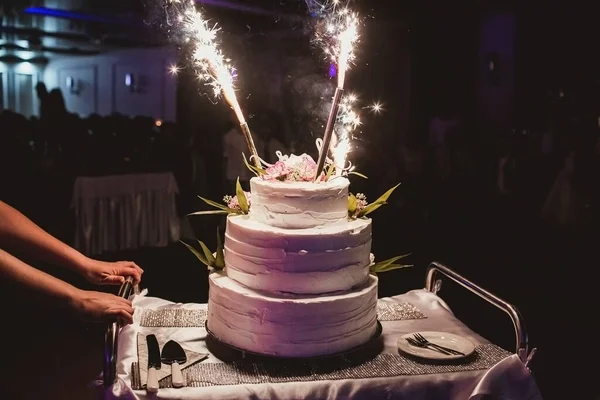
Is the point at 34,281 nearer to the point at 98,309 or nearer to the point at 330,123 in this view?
the point at 98,309

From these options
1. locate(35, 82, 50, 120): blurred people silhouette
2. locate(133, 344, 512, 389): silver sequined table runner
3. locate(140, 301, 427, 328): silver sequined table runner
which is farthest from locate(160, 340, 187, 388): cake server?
locate(35, 82, 50, 120): blurred people silhouette

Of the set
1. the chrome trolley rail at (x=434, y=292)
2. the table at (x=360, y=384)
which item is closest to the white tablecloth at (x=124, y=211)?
the chrome trolley rail at (x=434, y=292)

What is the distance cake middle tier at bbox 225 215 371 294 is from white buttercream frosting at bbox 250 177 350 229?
0.03 meters

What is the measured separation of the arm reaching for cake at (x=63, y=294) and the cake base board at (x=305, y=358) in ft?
1.17

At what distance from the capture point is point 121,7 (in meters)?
12.3

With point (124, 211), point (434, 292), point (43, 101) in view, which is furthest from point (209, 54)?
point (43, 101)

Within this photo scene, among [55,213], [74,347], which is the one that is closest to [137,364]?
[74,347]

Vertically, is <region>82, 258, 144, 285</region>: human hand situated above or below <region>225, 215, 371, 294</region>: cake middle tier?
below

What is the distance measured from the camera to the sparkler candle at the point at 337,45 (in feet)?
7.13

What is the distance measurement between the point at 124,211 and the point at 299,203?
5341mm

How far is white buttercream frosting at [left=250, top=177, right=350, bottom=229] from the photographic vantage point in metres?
2.18

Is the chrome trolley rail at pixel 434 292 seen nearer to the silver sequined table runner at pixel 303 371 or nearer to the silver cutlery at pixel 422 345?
the silver sequined table runner at pixel 303 371

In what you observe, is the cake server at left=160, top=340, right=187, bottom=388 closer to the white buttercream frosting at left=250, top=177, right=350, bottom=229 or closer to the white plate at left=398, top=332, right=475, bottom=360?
the white buttercream frosting at left=250, top=177, right=350, bottom=229

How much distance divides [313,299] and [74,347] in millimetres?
2997
